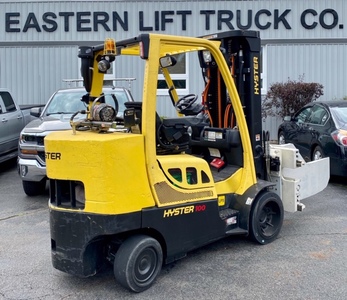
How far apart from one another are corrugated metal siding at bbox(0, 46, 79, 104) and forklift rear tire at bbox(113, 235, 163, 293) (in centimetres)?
1151

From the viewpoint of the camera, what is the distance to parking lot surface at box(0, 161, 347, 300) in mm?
4223

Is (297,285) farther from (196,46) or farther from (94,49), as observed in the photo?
(94,49)

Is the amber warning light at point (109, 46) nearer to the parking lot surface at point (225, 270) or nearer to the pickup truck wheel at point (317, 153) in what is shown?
the parking lot surface at point (225, 270)

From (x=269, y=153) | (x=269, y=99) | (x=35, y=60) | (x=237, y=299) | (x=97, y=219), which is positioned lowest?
(x=237, y=299)

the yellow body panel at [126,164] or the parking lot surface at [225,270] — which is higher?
the yellow body panel at [126,164]

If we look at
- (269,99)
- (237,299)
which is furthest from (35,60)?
(237,299)

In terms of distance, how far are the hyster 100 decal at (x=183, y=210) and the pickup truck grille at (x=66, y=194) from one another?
801 millimetres

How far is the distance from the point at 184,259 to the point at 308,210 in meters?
2.78

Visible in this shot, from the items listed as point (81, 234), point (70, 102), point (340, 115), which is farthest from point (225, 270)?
point (70, 102)

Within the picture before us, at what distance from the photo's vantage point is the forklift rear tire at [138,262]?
4.13 meters

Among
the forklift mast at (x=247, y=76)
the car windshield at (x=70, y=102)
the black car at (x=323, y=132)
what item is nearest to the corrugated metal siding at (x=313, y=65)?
the black car at (x=323, y=132)

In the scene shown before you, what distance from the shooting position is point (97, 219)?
4.05 metres

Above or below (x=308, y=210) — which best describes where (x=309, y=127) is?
above

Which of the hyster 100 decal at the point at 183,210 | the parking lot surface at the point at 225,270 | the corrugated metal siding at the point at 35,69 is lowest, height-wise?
the parking lot surface at the point at 225,270
